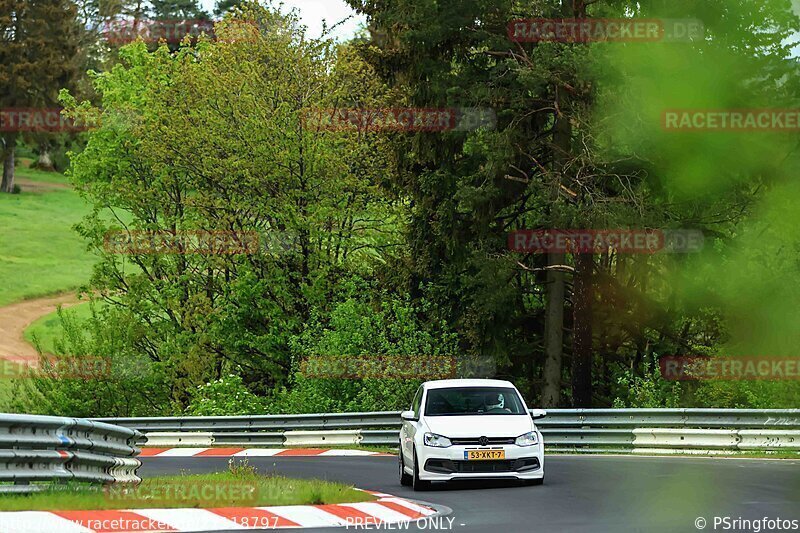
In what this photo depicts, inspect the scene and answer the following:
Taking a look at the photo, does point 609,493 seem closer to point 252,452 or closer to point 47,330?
point 252,452

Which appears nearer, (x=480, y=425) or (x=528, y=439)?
(x=528, y=439)

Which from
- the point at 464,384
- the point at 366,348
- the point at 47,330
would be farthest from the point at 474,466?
the point at 47,330

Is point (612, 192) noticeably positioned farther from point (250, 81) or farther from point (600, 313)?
point (250, 81)

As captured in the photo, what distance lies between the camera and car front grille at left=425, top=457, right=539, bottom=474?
18.8 meters

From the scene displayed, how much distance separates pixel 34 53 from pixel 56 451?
3782 inches

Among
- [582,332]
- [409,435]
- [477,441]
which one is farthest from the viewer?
[582,332]

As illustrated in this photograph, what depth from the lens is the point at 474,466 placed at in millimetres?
18891

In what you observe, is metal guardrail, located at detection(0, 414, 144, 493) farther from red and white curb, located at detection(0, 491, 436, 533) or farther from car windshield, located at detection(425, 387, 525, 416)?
car windshield, located at detection(425, 387, 525, 416)

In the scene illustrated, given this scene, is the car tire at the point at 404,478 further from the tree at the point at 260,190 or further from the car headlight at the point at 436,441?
the tree at the point at 260,190

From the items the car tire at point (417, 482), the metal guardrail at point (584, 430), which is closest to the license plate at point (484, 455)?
the car tire at point (417, 482)

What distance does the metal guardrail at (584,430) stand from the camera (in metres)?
25.2

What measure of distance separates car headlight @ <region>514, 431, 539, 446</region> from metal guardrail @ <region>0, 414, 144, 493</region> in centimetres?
544

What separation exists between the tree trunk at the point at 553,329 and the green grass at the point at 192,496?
20.9 meters

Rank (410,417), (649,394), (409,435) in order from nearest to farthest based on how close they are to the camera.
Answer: (410,417) → (409,435) → (649,394)
